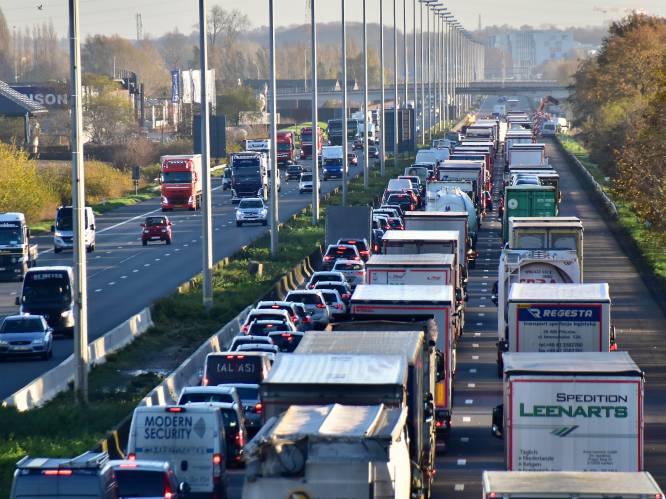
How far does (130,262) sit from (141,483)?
158 feet

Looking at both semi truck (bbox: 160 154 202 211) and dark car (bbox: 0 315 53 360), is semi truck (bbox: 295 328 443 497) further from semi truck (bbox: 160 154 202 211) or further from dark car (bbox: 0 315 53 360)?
semi truck (bbox: 160 154 202 211)

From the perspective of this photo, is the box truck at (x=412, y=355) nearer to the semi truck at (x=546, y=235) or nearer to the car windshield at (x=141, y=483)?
the car windshield at (x=141, y=483)

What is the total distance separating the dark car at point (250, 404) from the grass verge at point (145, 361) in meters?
2.05

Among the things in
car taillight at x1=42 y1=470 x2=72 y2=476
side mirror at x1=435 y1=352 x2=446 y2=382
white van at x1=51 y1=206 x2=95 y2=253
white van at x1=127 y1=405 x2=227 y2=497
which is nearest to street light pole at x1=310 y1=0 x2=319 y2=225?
white van at x1=51 y1=206 x2=95 y2=253

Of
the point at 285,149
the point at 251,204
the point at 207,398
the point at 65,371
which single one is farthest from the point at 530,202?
the point at 285,149

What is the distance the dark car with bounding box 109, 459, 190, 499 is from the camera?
2136 cm

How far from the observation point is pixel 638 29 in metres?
135

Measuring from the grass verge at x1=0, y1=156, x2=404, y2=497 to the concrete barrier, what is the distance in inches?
10.9

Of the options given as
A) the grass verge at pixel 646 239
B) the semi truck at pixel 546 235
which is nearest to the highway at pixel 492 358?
the grass verge at pixel 646 239

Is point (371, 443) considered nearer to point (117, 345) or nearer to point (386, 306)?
point (386, 306)

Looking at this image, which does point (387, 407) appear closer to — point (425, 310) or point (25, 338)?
point (425, 310)

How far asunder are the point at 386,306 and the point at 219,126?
93318 mm

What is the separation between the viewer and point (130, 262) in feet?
227

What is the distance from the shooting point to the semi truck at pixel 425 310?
97.5 feet
